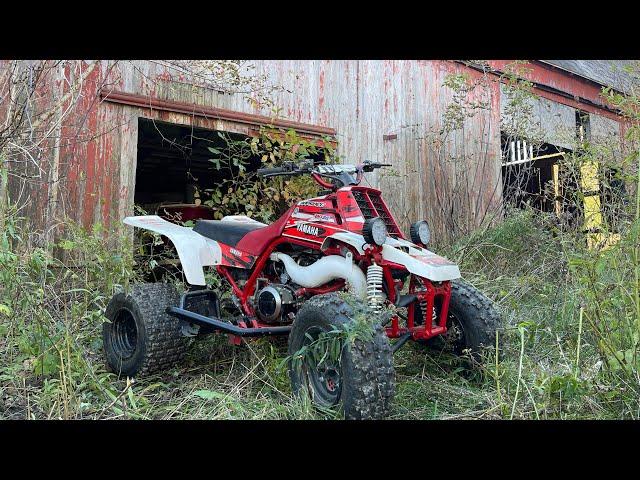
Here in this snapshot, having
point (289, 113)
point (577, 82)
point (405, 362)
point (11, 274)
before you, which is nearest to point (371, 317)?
point (405, 362)

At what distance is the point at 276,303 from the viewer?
3.80m

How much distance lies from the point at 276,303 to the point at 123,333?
1342 mm

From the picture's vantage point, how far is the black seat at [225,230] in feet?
14.4

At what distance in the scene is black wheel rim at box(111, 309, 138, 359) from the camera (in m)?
4.27

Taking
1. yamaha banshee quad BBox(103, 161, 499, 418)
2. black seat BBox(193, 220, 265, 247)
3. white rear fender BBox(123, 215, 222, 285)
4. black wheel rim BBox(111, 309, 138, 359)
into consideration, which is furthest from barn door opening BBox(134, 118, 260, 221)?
yamaha banshee quad BBox(103, 161, 499, 418)

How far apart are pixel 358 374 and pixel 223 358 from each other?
2045mm

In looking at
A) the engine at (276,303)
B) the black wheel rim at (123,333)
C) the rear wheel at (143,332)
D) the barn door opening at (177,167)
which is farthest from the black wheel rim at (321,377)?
the barn door opening at (177,167)

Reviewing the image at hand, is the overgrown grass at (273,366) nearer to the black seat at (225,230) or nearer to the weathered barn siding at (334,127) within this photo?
the black seat at (225,230)

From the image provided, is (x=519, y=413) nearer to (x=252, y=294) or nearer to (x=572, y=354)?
(x=572, y=354)

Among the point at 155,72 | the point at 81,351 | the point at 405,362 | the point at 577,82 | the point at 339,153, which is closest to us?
the point at 81,351

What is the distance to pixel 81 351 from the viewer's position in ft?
12.6

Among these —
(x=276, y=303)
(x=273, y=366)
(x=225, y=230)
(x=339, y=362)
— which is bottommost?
(x=273, y=366)

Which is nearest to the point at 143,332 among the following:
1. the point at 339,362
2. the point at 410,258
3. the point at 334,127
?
the point at 339,362

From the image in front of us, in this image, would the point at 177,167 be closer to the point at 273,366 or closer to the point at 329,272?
the point at 273,366
